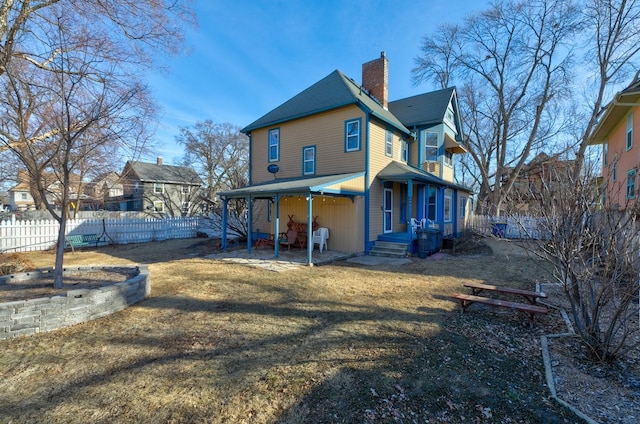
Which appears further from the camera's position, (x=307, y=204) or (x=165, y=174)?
(x=165, y=174)

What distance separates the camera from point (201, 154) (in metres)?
33.0

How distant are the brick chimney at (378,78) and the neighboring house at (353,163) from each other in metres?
0.05

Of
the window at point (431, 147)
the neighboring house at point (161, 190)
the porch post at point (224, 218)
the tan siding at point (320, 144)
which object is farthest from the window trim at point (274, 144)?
the neighboring house at point (161, 190)

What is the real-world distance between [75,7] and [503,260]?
14181 millimetres

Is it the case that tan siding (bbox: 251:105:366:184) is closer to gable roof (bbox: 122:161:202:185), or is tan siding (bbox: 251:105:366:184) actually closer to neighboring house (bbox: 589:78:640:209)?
neighboring house (bbox: 589:78:640:209)

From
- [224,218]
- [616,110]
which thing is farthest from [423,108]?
[224,218]

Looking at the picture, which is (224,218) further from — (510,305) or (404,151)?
(510,305)

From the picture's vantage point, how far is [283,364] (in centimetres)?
330

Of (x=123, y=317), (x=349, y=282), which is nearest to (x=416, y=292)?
(x=349, y=282)

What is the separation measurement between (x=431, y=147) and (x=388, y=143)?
3774 millimetres

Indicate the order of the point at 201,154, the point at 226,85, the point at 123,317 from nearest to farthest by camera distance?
the point at 123,317 < the point at 226,85 < the point at 201,154

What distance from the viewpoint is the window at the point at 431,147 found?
15305 millimetres

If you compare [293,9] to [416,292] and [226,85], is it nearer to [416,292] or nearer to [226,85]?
[226,85]

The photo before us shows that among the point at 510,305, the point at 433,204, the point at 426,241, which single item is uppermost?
the point at 433,204
